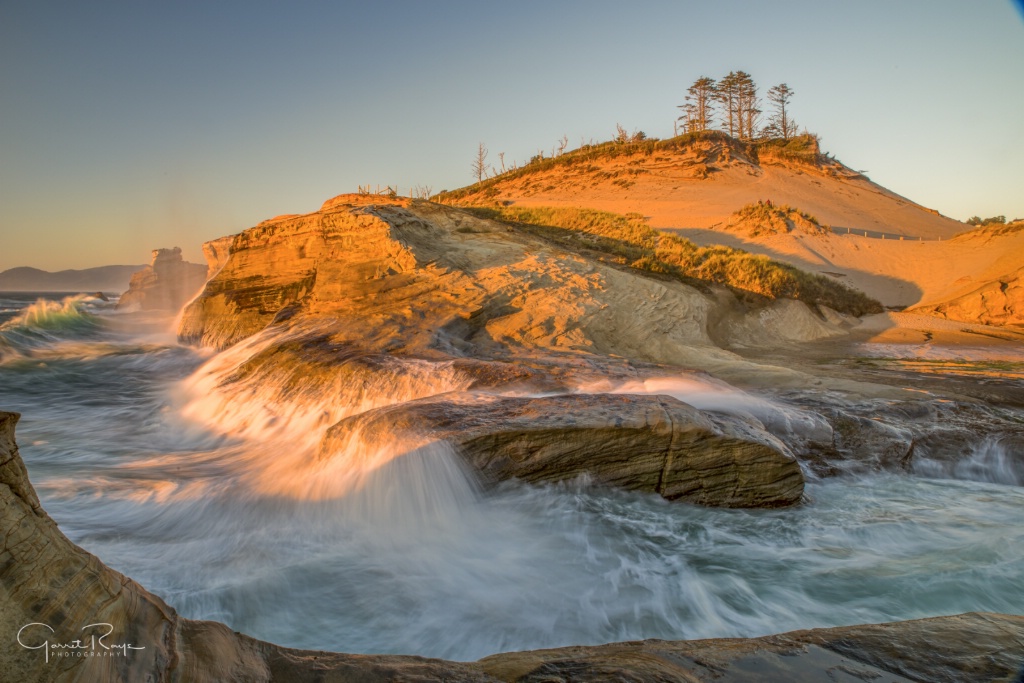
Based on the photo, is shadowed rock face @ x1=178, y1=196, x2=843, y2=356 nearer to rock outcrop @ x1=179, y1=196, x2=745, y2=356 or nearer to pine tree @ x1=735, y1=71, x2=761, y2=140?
rock outcrop @ x1=179, y1=196, x2=745, y2=356

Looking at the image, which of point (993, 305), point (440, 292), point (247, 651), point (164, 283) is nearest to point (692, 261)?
point (440, 292)

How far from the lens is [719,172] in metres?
40.4

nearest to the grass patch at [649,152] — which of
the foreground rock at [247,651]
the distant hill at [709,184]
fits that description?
the distant hill at [709,184]

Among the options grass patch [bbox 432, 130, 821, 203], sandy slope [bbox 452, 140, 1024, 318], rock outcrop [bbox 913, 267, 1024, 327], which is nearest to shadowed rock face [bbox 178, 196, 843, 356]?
rock outcrop [bbox 913, 267, 1024, 327]

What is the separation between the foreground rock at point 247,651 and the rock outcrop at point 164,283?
93.8ft

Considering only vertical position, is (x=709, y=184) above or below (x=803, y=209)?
above

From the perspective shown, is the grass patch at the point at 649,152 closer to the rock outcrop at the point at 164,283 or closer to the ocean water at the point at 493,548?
the rock outcrop at the point at 164,283

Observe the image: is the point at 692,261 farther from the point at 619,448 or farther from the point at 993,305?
the point at 619,448

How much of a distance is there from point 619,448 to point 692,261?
33.5 feet

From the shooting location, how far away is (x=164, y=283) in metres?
28.1

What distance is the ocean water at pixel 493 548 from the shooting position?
3.38m

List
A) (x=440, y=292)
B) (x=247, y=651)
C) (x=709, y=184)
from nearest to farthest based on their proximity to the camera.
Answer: (x=247, y=651), (x=440, y=292), (x=709, y=184)

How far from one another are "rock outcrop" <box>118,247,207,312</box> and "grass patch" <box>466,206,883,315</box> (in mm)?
18784

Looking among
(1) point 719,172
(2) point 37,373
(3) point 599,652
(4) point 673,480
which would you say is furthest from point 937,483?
(1) point 719,172
